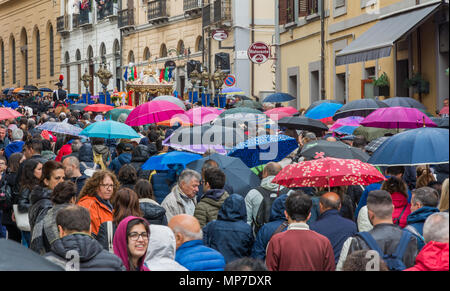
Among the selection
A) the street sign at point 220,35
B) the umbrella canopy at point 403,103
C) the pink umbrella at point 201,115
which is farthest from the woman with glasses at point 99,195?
the street sign at point 220,35

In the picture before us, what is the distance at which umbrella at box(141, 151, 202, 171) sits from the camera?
35.3 ft

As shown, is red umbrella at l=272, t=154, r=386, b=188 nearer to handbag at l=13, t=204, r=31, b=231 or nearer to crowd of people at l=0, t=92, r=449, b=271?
crowd of people at l=0, t=92, r=449, b=271

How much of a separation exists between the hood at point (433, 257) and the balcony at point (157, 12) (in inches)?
1612

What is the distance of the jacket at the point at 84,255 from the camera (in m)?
5.68

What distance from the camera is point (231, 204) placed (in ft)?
25.3

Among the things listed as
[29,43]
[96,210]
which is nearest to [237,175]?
[96,210]

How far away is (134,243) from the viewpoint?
20.2 ft

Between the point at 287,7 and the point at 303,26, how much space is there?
58.8 inches

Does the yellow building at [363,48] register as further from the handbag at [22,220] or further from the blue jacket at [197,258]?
the blue jacket at [197,258]

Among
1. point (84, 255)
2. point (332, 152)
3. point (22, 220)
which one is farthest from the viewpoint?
point (332, 152)

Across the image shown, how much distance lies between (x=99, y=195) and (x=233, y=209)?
1.45 metres

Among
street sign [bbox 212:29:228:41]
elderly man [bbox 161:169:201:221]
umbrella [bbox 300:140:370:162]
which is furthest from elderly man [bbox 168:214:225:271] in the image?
street sign [bbox 212:29:228:41]

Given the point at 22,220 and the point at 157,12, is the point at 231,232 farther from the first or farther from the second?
the point at 157,12
